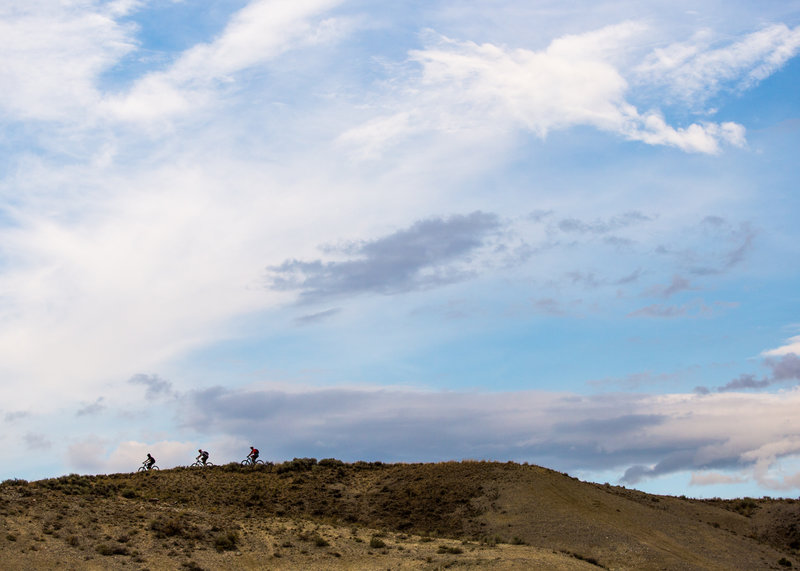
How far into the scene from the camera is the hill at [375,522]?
39.4 m

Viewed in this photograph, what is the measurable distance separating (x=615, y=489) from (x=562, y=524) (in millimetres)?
17075

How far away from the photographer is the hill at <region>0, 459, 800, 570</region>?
39.4 meters

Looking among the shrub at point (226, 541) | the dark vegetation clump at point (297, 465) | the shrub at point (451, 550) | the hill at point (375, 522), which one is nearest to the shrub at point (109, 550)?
the hill at point (375, 522)

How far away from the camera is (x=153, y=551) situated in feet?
129

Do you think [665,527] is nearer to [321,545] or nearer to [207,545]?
[321,545]

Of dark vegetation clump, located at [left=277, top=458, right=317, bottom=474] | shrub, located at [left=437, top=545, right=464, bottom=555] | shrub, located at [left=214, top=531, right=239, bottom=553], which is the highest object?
dark vegetation clump, located at [left=277, top=458, right=317, bottom=474]

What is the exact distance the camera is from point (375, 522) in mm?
50875

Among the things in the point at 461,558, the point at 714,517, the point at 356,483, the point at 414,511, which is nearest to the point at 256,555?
the point at 461,558

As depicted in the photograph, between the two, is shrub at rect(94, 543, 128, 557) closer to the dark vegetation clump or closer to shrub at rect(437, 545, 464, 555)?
shrub at rect(437, 545, 464, 555)

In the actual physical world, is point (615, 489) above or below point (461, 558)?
above

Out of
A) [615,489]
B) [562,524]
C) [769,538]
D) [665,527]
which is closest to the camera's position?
[562,524]

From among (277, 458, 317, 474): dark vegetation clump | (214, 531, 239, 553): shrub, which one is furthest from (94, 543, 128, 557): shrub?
(277, 458, 317, 474): dark vegetation clump

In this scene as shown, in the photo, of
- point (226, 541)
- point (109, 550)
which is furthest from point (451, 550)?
point (109, 550)

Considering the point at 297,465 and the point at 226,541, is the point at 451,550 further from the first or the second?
the point at 297,465
